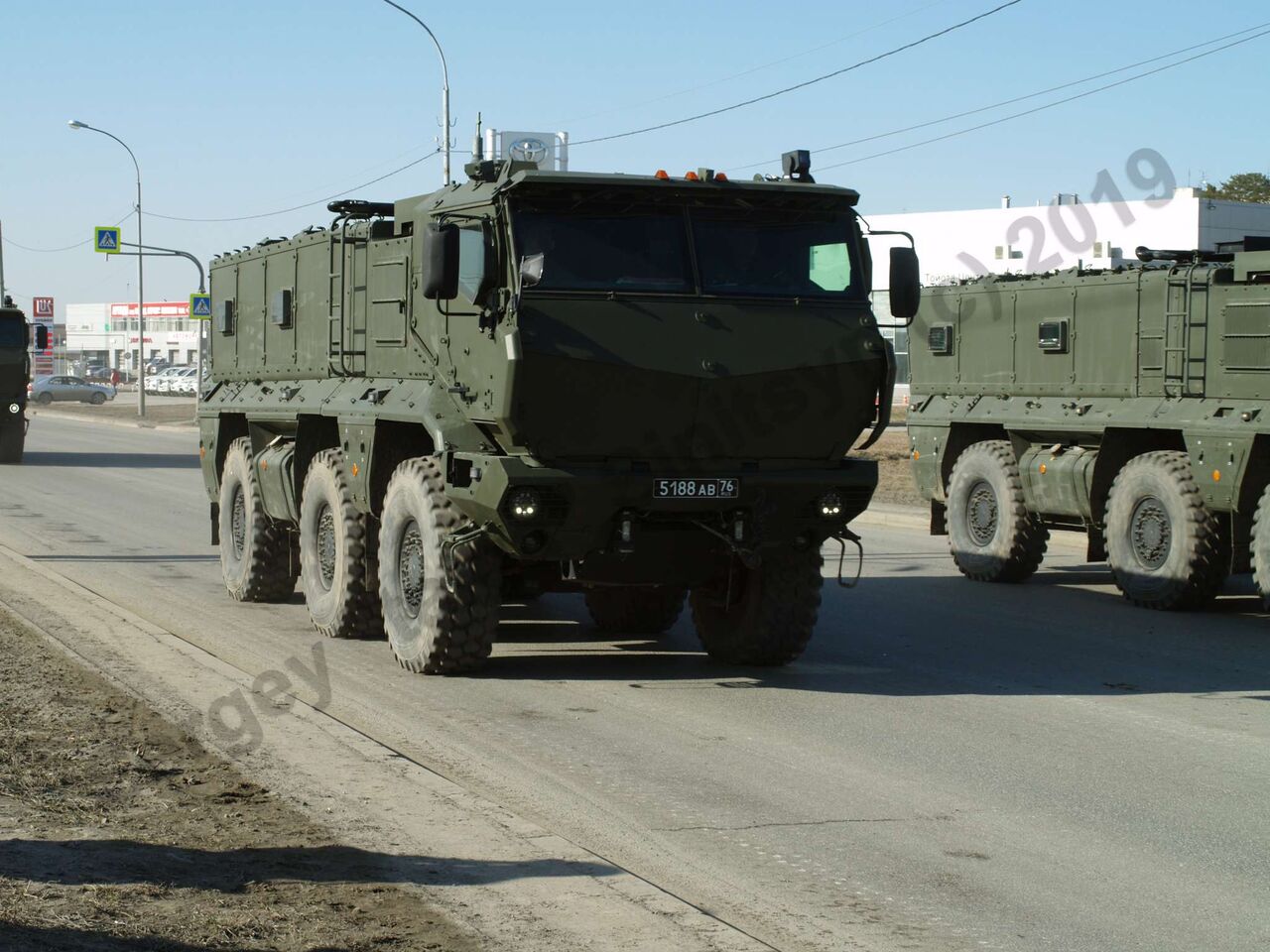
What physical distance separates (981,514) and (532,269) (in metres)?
8.20

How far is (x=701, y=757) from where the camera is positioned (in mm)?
8203

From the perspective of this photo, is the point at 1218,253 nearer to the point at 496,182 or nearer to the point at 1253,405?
the point at 1253,405

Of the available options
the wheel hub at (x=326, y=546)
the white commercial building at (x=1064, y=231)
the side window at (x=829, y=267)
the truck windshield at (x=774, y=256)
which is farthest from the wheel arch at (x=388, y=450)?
the white commercial building at (x=1064, y=231)

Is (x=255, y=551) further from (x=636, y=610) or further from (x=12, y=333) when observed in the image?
(x=12, y=333)

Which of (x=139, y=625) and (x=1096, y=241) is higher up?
(x=1096, y=241)

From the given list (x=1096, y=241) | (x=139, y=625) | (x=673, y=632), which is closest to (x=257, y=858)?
(x=139, y=625)

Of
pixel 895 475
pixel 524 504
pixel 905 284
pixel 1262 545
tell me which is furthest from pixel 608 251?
pixel 895 475

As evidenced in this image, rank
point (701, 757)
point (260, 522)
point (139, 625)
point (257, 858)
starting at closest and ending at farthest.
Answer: point (257, 858), point (701, 757), point (139, 625), point (260, 522)

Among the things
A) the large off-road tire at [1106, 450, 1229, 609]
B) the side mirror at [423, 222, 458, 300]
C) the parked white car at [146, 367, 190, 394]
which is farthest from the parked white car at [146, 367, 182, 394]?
the side mirror at [423, 222, 458, 300]

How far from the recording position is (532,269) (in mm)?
9609

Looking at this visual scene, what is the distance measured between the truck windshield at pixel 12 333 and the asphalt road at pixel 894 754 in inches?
730

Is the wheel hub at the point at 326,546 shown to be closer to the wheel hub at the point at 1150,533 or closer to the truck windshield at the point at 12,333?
the wheel hub at the point at 1150,533

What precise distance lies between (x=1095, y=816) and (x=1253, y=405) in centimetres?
704

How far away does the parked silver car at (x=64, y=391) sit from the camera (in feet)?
247
